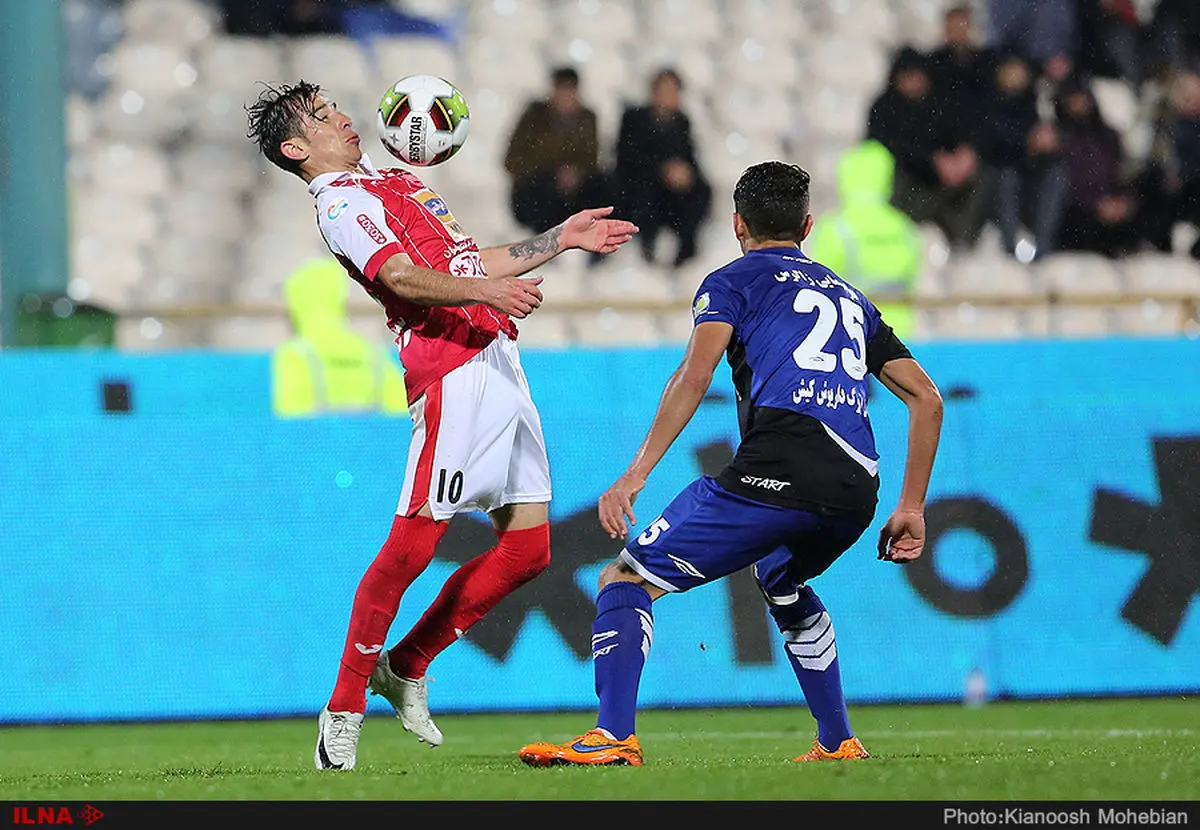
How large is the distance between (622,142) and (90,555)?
6112 millimetres

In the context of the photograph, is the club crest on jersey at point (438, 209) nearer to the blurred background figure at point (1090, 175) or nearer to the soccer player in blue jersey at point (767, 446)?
the soccer player in blue jersey at point (767, 446)

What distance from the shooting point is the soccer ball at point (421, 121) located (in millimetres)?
5543

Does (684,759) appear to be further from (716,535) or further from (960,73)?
(960,73)

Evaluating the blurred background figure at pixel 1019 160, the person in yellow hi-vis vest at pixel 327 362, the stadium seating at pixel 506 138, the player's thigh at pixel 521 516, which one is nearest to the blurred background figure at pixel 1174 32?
the stadium seating at pixel 506 138

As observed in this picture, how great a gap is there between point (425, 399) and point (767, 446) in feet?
3.85

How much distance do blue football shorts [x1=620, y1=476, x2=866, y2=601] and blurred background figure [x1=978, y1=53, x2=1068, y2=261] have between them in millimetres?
8416

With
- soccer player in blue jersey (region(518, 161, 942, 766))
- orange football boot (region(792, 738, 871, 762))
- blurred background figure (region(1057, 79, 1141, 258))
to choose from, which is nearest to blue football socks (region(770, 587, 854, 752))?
orange football boot (region(792, 738, 871, 762))

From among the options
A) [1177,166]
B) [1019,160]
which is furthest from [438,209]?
[1177,166]

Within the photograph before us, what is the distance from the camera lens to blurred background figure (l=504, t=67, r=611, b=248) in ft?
40.7

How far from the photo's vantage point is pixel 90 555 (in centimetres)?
→ 745

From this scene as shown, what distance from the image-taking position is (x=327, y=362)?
10.5 metres

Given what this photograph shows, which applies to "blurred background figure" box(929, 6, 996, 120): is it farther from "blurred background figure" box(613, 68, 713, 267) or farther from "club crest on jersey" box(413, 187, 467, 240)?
"club crest on jersey" box(413, 187, 467, 240)
